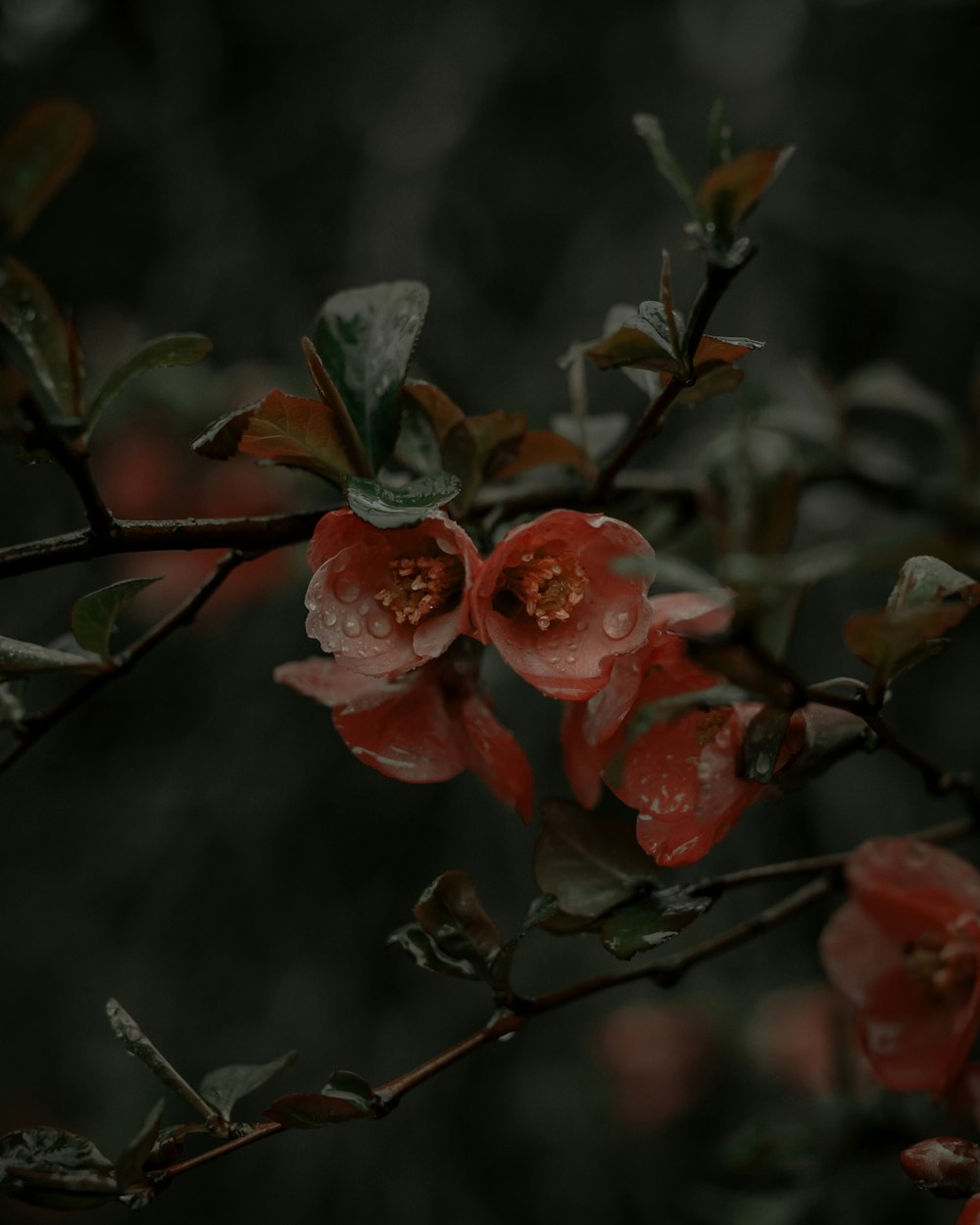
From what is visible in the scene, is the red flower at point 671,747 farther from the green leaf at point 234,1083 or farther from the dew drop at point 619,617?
the green leaf at point 234,1083

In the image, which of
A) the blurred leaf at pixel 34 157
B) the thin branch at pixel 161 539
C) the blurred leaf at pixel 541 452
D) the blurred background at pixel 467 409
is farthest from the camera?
the blurred background at pixel 467 409

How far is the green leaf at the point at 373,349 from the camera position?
546mm

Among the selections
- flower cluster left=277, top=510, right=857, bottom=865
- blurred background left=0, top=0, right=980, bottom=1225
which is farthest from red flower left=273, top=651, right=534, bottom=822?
blurred background left=0, top=0, right=980, bottom=1225

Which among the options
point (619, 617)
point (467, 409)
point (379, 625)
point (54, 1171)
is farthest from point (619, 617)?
point (467, 409)

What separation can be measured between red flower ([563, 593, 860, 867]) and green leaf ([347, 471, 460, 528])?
0.11 m

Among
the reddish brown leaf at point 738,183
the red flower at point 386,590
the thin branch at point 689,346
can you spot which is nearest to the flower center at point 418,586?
the red flower at point 386,590

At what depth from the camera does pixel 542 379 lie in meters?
1.71

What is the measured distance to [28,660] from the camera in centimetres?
50

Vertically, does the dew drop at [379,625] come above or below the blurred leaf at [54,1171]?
above

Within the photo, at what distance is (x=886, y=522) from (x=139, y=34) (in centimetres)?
153

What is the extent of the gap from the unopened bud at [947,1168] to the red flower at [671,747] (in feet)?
0.57

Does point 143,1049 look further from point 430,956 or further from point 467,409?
point 467,409

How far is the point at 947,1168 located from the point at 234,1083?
34 centimetres

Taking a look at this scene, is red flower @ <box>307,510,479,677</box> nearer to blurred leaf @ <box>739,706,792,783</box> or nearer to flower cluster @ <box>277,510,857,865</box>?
flower cluster @ <box>277,510,857,865</box>
